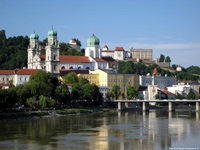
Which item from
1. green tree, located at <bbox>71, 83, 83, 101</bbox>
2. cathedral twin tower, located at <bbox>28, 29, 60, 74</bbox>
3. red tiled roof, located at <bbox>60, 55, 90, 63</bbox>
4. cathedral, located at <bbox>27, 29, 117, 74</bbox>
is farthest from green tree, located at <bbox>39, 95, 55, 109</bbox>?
red tiled roof, located at <bbox>60, 55, 90, 63</bbox>

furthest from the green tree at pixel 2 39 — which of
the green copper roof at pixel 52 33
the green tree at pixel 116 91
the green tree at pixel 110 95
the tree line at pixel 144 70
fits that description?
the green tree at pixel 110 95

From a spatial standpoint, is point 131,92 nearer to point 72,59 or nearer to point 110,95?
point 110,95

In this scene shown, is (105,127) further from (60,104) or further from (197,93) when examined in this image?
(197,93)

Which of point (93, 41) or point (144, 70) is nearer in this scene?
point (93, 41)

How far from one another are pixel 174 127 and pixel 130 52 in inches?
5319

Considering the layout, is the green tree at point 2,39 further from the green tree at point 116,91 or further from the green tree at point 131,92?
the green tree at point 116,91

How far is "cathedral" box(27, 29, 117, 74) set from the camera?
112m

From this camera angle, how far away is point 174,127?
200ft

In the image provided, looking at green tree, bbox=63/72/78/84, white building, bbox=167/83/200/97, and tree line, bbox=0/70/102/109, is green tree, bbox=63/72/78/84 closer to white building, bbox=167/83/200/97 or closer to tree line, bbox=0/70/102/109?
tree line, bbox=0/70/102/109

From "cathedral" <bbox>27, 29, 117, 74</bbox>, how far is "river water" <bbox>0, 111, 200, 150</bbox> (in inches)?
1758

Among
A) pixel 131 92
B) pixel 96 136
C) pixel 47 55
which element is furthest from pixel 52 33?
pixel 96 136

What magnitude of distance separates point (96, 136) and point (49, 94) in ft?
127

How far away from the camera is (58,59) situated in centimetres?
11238

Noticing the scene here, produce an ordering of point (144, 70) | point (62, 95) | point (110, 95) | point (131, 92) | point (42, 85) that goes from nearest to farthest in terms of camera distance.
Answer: point (42, 85), point (62, 95), point (110, 95), point (131, 92), point (144, 70)
